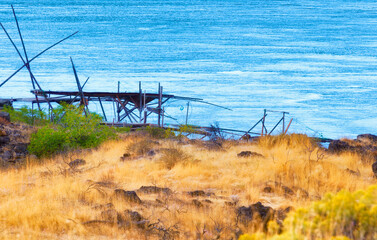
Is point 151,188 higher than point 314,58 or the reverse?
the reverse

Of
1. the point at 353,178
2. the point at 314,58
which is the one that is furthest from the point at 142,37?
the point at 353,178

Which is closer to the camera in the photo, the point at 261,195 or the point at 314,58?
the point at 261,195

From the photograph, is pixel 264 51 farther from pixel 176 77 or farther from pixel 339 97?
pixel 339 97

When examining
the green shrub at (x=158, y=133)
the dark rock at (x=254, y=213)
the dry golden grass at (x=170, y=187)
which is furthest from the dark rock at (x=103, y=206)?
the green shrub at (x=158, y=133)

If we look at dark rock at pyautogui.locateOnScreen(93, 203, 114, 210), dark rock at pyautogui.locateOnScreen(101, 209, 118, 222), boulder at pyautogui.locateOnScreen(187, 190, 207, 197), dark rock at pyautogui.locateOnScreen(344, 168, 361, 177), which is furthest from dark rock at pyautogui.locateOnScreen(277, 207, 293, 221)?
dark rock at pyautogui.locateOnScreen(344, 168, 361, 177)

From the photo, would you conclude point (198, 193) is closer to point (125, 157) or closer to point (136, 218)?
point (136, 218)

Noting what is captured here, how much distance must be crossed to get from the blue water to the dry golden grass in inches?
612

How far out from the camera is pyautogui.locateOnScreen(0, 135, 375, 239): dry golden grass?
8180mm

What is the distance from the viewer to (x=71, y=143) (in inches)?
730

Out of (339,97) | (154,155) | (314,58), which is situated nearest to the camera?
(154,155)

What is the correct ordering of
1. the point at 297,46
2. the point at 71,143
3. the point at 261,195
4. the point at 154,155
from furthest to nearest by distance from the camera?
the point at 297,46
the point at 71,143
the point at 154,155
the point at 261,195

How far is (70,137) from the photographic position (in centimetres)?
1883

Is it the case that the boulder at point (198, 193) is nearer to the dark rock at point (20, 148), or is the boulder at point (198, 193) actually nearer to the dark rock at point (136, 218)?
the dark rock at point (136, 218)

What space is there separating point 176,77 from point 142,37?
147 ft
